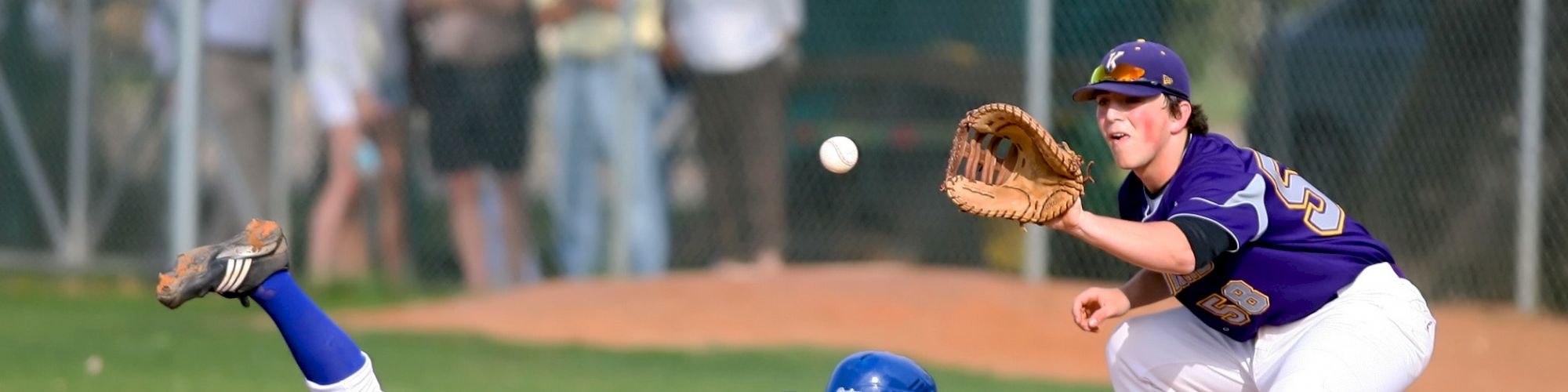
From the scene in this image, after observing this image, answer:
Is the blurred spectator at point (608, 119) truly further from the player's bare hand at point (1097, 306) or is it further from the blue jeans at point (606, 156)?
the player's bare hand at point (1097, 306)

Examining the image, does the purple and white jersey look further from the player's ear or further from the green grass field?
the green grass field

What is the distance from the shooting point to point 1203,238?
4227 millimetres

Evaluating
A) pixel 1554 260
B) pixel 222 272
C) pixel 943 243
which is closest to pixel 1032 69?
pixel 943 243

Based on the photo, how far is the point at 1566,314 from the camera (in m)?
10.8

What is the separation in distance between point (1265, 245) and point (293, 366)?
4878mm

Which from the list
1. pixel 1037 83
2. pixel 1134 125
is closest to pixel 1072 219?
pixel 1134 125

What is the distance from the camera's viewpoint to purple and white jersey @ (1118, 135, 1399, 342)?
14.8 feet

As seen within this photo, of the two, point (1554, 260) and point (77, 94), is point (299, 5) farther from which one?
point (1554, 260)

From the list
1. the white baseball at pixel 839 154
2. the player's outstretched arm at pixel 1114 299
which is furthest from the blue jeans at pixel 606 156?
the white baseball at pixel 839 154

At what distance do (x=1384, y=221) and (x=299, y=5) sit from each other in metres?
7.02

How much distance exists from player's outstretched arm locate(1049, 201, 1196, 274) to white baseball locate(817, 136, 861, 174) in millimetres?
527

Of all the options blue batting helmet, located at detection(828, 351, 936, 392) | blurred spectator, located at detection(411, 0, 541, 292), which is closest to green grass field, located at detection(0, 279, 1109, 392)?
blurred spectator, located at detection(411, 0, 541, 292)

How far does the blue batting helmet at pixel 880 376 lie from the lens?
14.4 ft

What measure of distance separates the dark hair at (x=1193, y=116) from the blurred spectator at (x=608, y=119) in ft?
23.6
